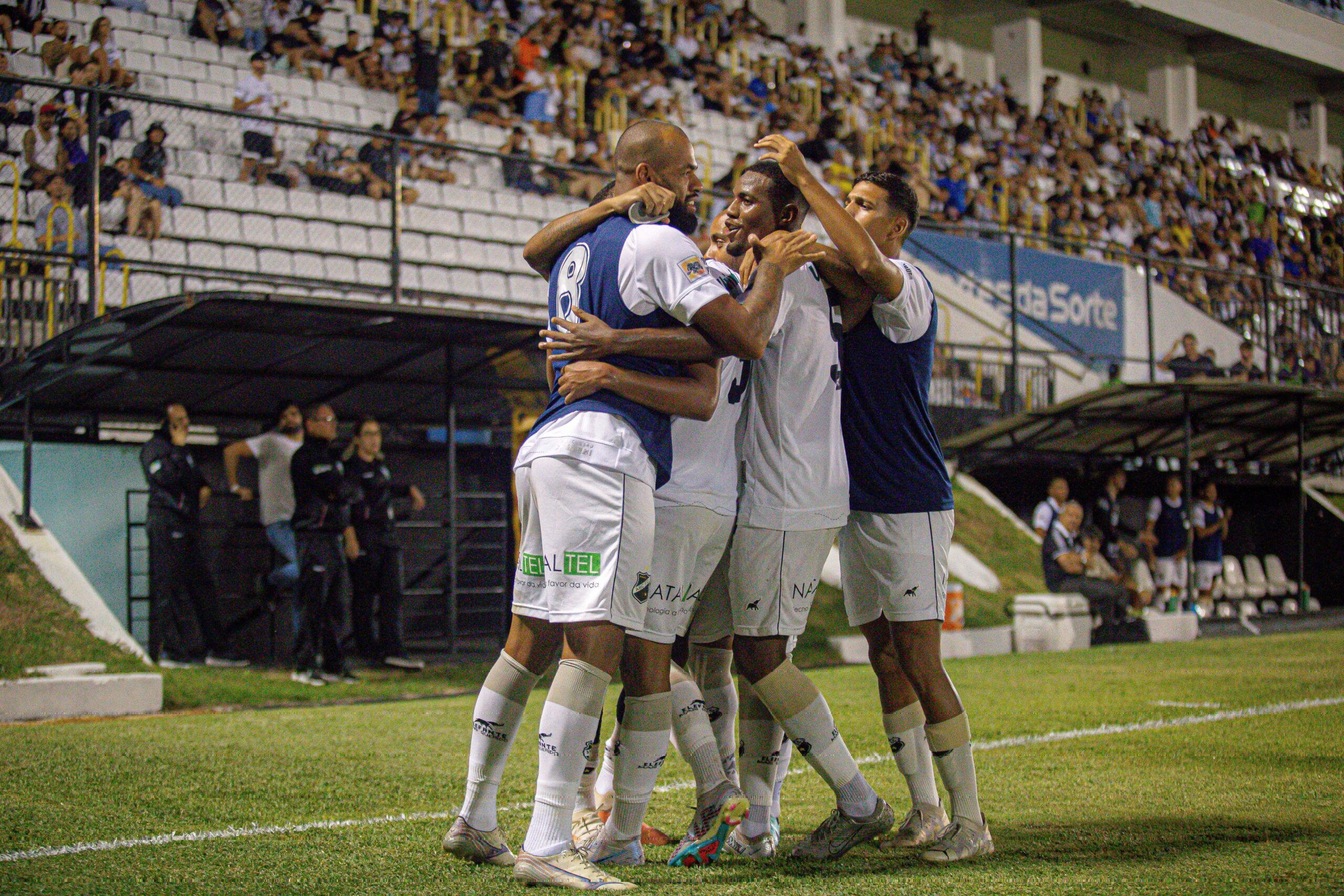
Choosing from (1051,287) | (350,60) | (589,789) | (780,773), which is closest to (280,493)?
(589,789)

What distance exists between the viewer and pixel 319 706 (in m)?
9.18

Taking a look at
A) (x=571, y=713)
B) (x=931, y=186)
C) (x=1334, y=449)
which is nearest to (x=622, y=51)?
(x=931, y=186)

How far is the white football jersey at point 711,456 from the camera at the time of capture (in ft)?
13.6

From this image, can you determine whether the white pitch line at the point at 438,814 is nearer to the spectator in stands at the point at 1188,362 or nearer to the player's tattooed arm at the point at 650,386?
the player's tattooed arm at the point at 650,386

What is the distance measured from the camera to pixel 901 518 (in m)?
4.55

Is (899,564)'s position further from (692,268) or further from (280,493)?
(280,493)

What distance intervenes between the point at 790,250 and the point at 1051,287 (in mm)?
17023

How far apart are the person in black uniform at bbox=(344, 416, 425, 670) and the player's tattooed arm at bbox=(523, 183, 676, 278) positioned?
23.0 ft

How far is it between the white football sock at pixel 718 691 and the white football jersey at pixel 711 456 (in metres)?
0.65

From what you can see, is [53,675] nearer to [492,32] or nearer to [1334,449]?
[492,32]

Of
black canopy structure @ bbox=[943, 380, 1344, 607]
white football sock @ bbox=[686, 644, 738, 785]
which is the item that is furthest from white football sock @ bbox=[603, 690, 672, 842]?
black canopy structure @ bbox=[943, 380, 1344, 607]

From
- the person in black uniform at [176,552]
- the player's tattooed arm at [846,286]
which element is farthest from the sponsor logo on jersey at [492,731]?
the person in black uniform at [176,552]

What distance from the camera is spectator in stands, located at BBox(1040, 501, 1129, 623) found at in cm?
1400

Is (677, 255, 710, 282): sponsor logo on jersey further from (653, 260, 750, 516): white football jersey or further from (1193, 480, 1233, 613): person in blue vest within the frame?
(1193, 480, 1233, 613): person in blue vest
